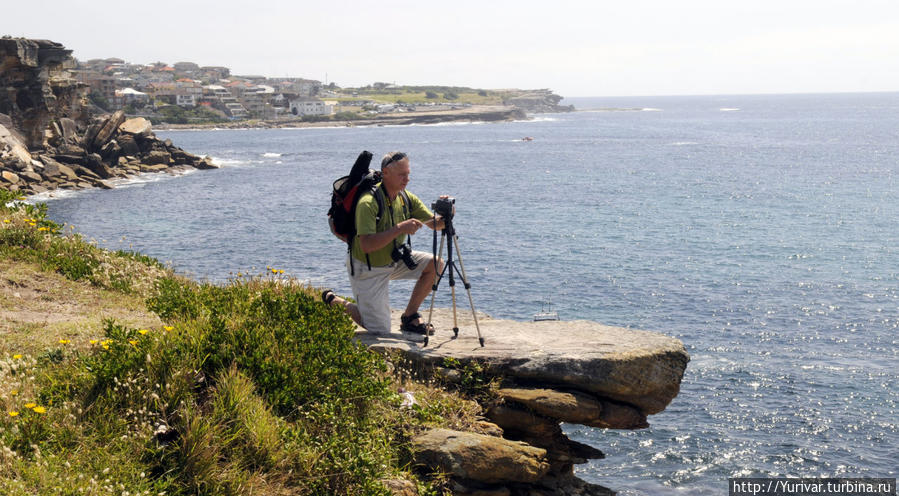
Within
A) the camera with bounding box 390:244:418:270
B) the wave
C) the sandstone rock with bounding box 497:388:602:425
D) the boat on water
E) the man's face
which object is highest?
the man's face

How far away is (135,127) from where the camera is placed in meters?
69.2

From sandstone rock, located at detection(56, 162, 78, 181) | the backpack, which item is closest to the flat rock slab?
the backpack

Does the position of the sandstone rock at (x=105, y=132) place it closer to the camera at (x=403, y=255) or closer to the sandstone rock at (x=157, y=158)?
the sandstone rock at (x=157, y=158)

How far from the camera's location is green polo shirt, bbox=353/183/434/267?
26.8 ft

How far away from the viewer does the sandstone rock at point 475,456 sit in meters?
6.99

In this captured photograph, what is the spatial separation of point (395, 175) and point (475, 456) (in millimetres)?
3107

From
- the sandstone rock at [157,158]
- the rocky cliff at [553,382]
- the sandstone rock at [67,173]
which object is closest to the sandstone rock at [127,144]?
the sandstone rock at [157,158]

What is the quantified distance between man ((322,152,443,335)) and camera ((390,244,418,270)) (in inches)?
0.6

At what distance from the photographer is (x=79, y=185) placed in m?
55.1

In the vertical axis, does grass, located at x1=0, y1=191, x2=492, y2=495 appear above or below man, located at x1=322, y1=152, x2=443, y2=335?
below

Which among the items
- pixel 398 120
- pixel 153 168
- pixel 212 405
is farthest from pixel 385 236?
pixel 398 120

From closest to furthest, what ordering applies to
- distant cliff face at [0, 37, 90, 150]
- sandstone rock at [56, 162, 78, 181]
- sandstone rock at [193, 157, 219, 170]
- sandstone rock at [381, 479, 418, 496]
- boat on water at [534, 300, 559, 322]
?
sandstone rock at [381, 479, 418, 496]
boat on water at [534, 300, 559, 322]
sandstone rock at [56, 162, 78, 181]
distant cliff face at [0, 37, 90, 150]
sandstone rock at [193, 157, 219, 170]

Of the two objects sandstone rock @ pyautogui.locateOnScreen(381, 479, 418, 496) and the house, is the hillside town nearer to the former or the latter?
the house

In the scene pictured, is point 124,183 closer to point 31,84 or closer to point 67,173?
point 67,173
